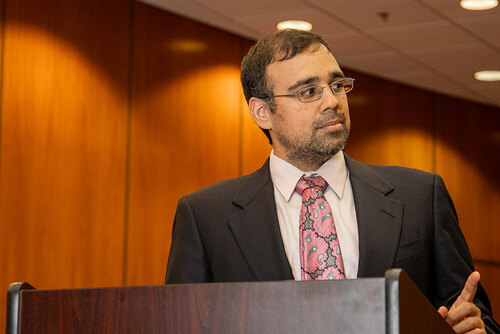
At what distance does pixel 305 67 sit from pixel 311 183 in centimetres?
38

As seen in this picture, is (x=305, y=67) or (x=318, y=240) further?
(x=305, y=67)

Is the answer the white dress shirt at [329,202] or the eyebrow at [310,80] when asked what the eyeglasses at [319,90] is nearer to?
the eyebrow at [310,80]

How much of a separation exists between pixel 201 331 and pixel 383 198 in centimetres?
111

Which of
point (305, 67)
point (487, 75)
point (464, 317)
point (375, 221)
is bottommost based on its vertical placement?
point (464, 317)

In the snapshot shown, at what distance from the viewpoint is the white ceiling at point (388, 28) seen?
6.43m

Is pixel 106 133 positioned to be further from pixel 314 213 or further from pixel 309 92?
pixel 314 213

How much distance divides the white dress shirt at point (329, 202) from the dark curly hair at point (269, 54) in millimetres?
252

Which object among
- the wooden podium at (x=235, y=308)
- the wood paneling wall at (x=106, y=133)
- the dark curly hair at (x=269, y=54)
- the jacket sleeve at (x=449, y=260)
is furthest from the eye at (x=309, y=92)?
the wood paneling wall at (x=106, y=133)

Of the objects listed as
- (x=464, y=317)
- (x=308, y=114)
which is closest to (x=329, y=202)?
(x=308, y=114)

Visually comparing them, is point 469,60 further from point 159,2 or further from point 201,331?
point 201,331

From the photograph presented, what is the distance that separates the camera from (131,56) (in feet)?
21.0

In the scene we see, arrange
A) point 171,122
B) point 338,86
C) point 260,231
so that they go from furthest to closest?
point 171,122, point 338,86, point 260,231

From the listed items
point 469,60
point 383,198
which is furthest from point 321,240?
point 469,60

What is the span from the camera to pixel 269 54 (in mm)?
2748
